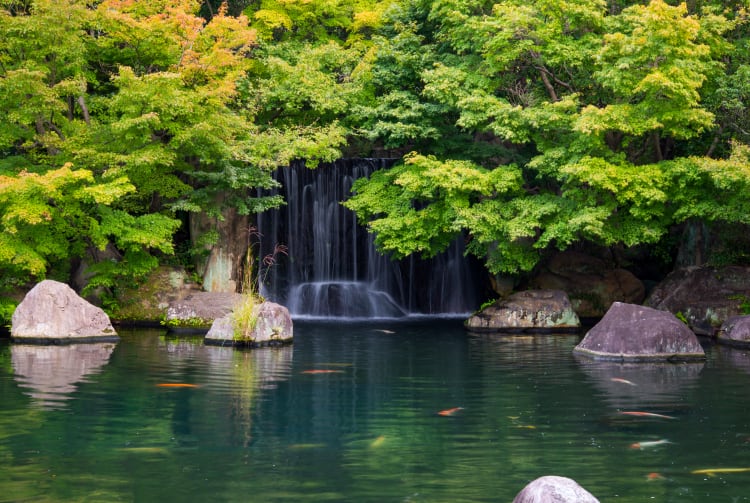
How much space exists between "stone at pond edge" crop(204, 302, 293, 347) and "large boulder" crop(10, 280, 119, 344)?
2786mm

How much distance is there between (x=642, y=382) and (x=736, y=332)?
282 inches

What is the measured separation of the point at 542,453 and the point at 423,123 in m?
17.6

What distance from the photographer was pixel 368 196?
88.6 ft

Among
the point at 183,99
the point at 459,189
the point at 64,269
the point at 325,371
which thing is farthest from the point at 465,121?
the point at 64,269

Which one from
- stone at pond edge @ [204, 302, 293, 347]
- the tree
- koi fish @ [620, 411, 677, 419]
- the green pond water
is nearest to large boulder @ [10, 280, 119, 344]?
the green pond water

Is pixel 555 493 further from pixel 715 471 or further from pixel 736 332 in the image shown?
pixel 736 332

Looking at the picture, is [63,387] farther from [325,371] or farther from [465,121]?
[465,121]

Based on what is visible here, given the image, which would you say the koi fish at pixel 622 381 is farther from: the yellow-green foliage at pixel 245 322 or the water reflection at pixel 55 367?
the water reflection at pixel 55 367

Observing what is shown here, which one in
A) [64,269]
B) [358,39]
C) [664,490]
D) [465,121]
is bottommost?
[664,490]

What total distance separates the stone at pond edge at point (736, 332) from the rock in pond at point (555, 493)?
631 inches

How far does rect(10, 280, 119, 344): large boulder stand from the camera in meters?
20.6

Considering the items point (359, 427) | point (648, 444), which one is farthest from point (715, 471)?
point (359, 427)

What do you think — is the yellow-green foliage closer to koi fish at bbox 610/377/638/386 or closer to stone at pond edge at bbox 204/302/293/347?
stone at pond edge at bbox 204/302/293/347

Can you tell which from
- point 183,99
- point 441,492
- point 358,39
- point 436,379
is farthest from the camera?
point 358,39
